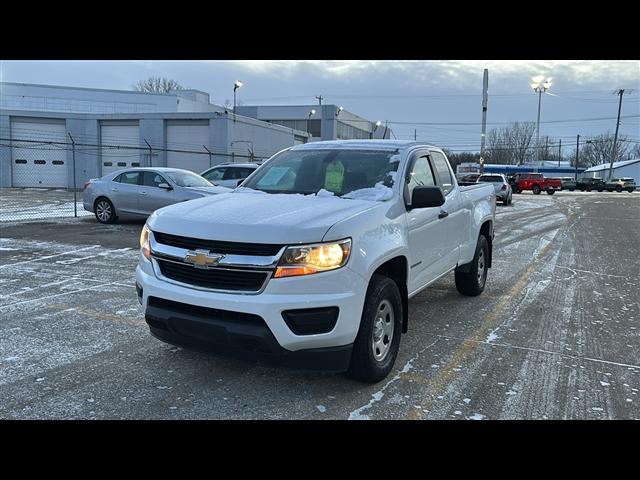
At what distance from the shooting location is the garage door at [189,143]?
3256cm

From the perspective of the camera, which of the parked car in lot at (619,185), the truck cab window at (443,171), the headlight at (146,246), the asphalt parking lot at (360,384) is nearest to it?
the asphalt parking lot at (360,384)

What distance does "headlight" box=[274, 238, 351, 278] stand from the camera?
3398 millimetres

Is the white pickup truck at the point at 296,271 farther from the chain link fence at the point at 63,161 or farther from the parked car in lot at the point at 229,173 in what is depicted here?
the chain link fence at the point at 63,161

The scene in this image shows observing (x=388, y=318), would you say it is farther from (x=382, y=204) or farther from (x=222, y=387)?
(x=222, y=387)

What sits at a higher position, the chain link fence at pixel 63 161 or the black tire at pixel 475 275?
the chain link fence at pixel 63 161

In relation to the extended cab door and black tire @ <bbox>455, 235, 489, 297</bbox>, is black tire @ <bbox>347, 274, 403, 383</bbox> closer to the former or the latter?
the extended cab door

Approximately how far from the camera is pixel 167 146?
33.5 meters

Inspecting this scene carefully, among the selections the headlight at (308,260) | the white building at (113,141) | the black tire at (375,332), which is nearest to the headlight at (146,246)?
the headlight at (308,260)

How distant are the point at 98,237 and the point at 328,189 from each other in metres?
8.31

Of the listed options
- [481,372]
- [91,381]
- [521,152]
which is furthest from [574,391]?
[521,152]

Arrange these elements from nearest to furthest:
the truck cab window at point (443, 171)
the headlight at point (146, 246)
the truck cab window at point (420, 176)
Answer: the headlight at point (146, 246) < the truck cab window at point (420, 176) < the truck cab window at point (443, 171)

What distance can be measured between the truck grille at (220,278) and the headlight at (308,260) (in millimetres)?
136

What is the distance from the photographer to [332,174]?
15.8 ft

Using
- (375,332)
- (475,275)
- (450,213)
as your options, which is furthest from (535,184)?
(375,332)
